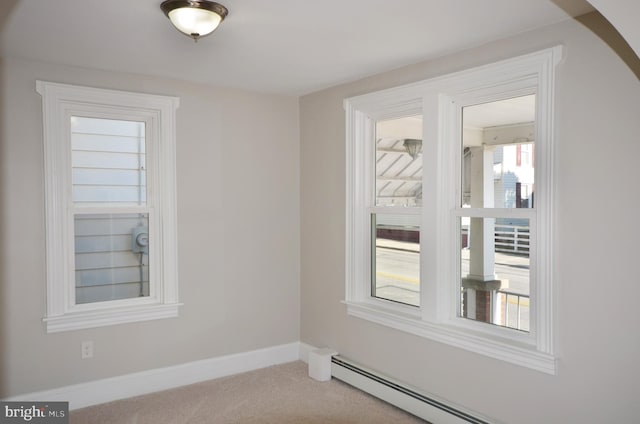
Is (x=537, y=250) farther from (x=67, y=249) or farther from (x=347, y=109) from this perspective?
→ (x=67, y=249)

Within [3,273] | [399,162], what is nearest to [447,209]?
[399,162]

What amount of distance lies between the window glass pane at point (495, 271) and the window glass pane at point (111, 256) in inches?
98.7

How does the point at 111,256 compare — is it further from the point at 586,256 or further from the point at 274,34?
the point at 586,256

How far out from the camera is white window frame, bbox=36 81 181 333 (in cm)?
354

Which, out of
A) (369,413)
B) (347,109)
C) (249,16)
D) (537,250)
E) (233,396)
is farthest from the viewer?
(347,109)

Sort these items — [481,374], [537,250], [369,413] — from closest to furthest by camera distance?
[537,250]
[481,374]
[369,413]

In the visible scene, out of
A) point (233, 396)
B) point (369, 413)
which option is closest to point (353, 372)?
point (369, 413)

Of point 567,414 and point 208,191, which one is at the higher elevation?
point 208,191

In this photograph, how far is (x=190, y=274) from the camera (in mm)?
4156

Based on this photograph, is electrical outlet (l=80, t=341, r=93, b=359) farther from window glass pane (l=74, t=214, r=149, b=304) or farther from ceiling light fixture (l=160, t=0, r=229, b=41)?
ceiling light fixture (l=160, t=0, r=229, b=41)

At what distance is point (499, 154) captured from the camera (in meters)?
3.14

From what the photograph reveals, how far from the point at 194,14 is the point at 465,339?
8.13ft

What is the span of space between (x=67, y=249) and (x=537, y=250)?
10.5 ft

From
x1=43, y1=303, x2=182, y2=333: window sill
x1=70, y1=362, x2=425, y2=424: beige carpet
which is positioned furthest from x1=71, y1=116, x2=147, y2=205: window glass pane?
x1=70, y1=362, x2=425, y2=424: beige carpet
